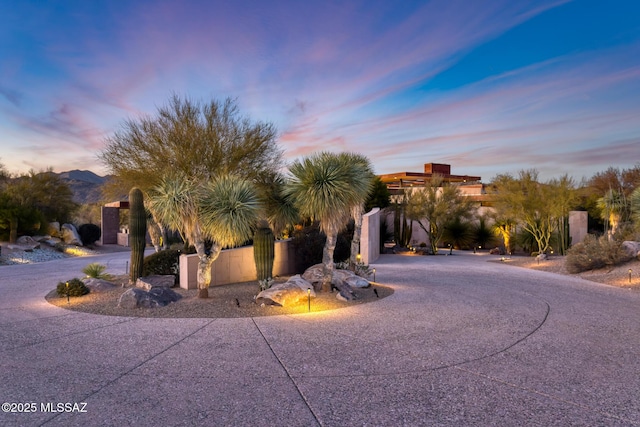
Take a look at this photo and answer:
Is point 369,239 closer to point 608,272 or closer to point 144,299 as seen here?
point 608,272

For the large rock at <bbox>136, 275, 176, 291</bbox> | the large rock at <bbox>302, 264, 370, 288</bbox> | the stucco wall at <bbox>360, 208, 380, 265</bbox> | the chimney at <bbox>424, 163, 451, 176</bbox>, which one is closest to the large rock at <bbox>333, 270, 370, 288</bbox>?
the large rock at <bbox>302, 264, 370, 288</bbox>

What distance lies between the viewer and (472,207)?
25172 mm

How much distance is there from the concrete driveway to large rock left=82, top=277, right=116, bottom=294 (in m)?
1.56

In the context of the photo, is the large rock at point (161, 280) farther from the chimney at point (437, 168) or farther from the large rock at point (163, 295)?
the chimney at point (437, 168)

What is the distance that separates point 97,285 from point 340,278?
257 inches

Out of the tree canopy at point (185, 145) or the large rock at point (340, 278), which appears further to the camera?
the tree canopy at point (185, 145)

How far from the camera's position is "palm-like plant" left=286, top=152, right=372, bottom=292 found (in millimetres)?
10023

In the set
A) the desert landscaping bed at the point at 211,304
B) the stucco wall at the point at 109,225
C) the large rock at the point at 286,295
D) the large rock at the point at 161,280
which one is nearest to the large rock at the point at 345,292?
the desert landscaping bed at the point at 211,304

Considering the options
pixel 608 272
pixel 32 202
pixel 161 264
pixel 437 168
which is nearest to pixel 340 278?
pixel 161 264

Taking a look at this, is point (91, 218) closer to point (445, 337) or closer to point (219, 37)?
point (219, 37)

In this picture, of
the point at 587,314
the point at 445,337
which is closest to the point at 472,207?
the point at 587,314

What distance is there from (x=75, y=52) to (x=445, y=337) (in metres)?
14.8

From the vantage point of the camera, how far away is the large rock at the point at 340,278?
11.3 meters

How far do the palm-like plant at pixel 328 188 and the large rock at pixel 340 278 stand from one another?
0.58m
